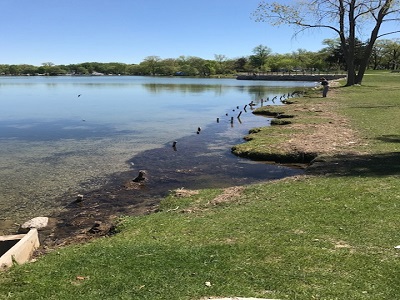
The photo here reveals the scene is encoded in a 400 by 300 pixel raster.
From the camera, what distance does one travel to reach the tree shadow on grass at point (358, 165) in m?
11.2

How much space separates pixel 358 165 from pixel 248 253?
7497mm

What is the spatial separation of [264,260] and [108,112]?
36.5 meters

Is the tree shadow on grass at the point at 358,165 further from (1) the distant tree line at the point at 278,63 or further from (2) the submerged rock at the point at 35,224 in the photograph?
(1) the distant tree line at the point at 278,63

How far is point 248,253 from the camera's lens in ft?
20.8

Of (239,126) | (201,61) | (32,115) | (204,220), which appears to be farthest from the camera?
(201,61)

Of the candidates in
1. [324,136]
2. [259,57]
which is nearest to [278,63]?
[259,57]

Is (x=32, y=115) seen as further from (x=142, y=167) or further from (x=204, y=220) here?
(x=204, y=220)

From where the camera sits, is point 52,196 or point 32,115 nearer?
point 52,196

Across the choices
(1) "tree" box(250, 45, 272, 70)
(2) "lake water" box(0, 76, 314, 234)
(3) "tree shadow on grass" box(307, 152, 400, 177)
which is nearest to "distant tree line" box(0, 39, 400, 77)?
(1) "tree" box(250, 45, 272, 70)

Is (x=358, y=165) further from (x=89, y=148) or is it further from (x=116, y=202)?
(x=89, y=148)

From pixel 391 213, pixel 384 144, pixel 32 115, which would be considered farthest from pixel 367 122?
pixel 32 115

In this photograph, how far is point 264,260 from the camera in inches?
237

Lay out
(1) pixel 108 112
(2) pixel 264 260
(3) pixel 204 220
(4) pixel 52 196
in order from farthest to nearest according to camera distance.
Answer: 1. (1) pixel 108 112
2. (4) pixel 52 196
3. (3) pixel 204 220
4. (2) pixel 264 260

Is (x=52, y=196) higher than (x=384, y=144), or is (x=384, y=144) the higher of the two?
(x=384, y=144)
